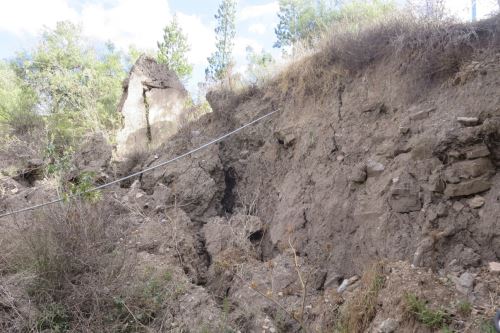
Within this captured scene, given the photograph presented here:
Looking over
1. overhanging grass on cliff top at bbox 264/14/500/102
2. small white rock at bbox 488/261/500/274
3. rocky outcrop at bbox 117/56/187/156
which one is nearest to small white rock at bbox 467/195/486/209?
small white rock at bbox 488/261/500/274

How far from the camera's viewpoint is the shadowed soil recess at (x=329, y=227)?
344 cm

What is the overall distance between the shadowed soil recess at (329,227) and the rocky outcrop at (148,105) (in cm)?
341

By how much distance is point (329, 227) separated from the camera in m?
4.73

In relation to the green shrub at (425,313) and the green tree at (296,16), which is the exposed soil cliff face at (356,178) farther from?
the green tree at (296,16)

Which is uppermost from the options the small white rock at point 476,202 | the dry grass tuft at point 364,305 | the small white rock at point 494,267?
the small white rock at point 476,202

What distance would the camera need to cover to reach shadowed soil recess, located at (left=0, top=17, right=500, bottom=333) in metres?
3.44

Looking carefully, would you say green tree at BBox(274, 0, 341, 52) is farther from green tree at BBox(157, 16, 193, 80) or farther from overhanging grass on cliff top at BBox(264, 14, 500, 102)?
overhanging grass on cliff top at BBox(264, 14, 500, 102)

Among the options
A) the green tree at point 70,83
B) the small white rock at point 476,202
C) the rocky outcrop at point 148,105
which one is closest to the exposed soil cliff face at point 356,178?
the small white rock at point 476,202

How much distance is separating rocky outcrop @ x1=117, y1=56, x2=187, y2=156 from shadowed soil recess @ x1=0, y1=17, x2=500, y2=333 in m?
3.41

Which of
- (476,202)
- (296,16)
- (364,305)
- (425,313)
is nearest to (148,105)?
(364,305)

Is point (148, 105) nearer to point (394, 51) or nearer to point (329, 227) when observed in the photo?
point (394, 51)

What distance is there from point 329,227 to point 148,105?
6963mm

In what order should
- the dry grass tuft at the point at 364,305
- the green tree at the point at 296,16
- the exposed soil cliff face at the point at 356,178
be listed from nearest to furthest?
1. the dry grass tuft at the point at 364,305
2. the exposed soil cliff face at the point at 356,178
3. the green tree at the point at 296,16

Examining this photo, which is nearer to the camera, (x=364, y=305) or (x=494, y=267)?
(x=494, y=267)
